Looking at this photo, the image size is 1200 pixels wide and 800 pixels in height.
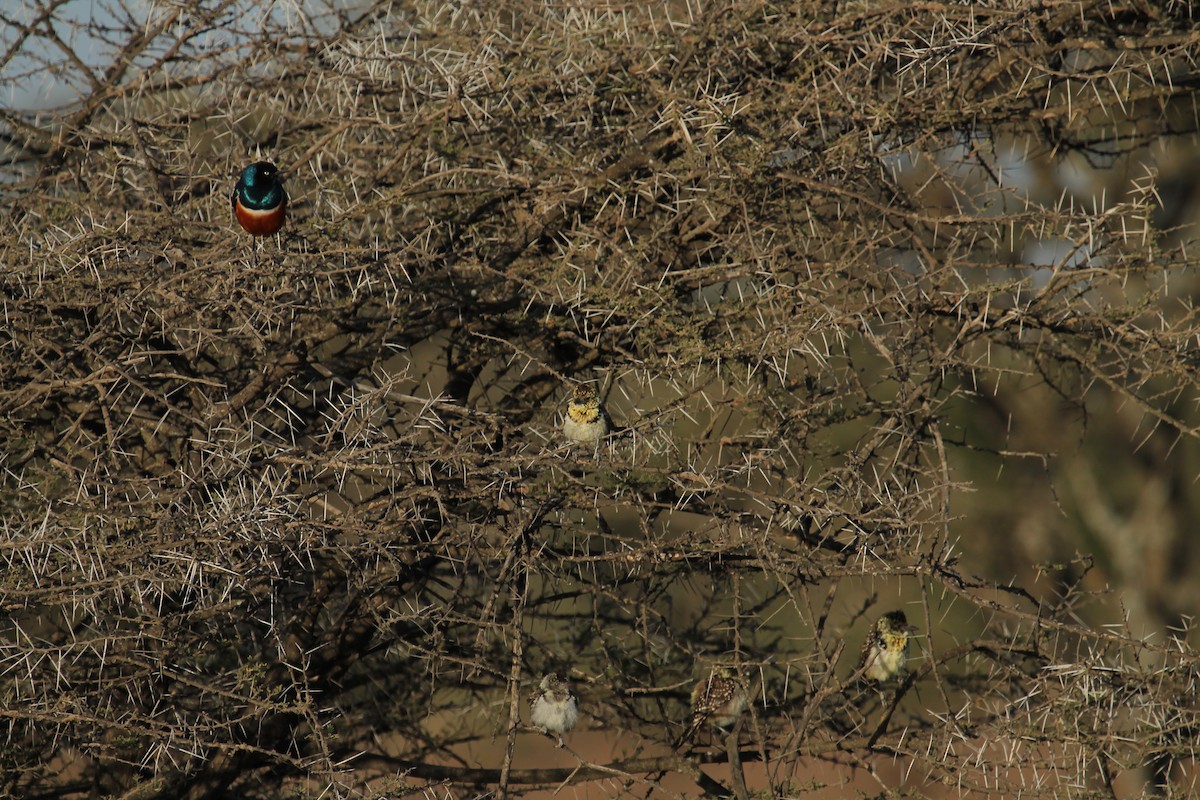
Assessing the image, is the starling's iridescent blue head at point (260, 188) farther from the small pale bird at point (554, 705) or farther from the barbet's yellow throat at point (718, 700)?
the barbet's yellow throat at point (718, 700)

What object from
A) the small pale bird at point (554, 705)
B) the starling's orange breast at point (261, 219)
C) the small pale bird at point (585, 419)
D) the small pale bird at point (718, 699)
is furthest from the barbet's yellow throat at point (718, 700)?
the starling's orange breast at point (261, 219)

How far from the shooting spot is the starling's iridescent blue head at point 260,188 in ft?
11.0

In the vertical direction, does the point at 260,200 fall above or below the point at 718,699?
above

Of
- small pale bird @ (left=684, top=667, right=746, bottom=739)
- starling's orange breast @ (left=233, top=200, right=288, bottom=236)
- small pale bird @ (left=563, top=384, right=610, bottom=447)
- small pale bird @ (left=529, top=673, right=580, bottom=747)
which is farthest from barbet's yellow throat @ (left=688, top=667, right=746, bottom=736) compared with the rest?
starling's orange breast @ (left=233, top=200, right=288, bottom=236)

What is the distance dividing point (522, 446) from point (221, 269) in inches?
34.1

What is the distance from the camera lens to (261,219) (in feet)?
10.9

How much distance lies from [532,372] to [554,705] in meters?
1.13

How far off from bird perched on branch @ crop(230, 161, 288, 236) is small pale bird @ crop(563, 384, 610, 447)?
94 cm

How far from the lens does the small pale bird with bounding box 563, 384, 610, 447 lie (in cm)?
335

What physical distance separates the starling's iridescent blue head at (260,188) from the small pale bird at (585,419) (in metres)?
0.98

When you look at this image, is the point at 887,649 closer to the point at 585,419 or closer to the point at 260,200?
the point at 585,419

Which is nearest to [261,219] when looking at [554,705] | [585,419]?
[585,419]

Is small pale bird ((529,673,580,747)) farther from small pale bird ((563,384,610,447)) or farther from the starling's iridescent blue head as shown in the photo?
the starling's iridescent blue head

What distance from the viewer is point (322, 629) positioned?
12.7 ft
